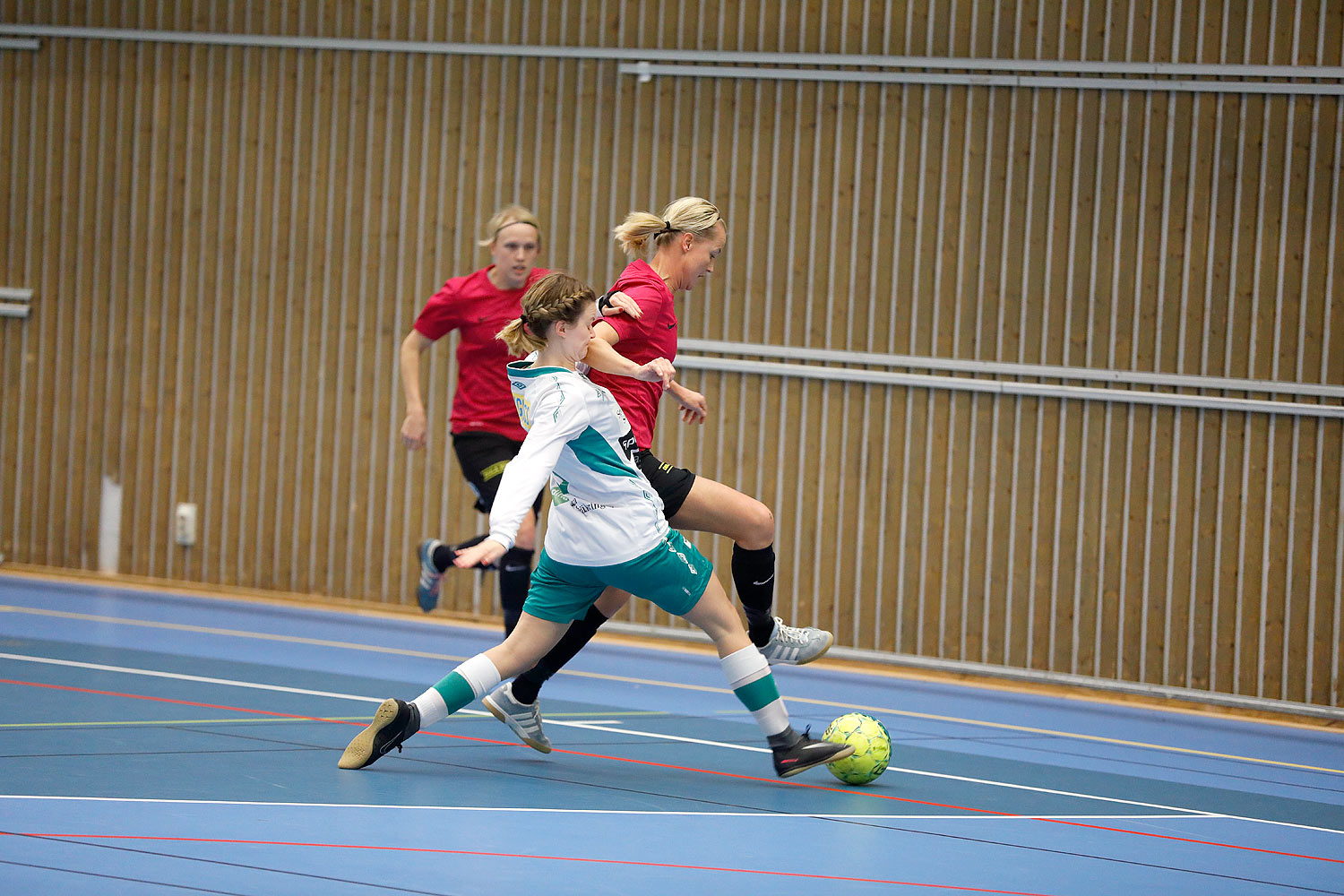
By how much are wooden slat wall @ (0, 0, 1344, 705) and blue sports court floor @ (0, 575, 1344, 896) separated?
0.97m

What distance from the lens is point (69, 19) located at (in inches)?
425

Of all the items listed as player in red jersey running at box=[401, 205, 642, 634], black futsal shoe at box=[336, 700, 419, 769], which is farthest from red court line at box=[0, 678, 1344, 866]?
player in red jersey running at box=[401, 205, 642, 634]

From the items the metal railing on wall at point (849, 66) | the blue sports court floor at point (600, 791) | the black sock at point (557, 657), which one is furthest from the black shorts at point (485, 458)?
the metal railing on wall at point (849, 66)

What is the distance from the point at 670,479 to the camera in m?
5.25

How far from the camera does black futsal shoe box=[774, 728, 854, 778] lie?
16.6 ft

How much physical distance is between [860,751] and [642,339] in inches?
61.5

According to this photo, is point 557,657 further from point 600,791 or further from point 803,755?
point 803,755

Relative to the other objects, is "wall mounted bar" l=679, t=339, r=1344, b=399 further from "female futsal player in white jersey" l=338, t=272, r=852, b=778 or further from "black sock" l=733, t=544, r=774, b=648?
"female futsal player in white jersey" l=338, t=272, r=852, b=778

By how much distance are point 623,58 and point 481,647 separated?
3643mm

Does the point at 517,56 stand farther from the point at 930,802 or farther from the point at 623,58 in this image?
the point at 930,802

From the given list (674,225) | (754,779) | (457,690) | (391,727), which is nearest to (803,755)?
(754,779)

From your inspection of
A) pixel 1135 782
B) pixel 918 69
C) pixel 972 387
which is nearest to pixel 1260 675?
pixel 972 387

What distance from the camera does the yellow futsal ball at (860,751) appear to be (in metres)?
5.18

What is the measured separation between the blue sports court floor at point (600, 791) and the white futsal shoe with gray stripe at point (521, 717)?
0.09 m
